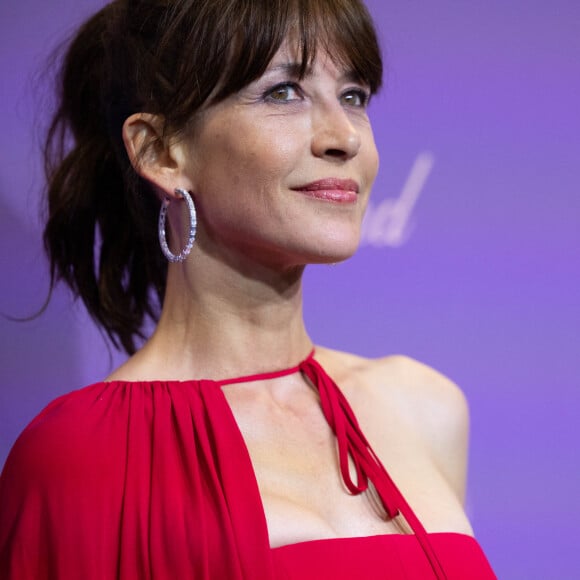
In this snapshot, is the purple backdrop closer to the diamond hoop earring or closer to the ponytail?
the ponytail

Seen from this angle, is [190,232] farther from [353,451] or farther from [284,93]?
[353,451]

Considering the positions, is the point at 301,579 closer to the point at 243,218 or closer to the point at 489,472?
the point at 243,218

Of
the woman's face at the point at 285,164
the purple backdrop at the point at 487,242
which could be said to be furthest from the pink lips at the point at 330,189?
the purple backdrop at the point at 487,242

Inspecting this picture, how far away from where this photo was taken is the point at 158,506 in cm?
127

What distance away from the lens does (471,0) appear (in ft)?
6.64

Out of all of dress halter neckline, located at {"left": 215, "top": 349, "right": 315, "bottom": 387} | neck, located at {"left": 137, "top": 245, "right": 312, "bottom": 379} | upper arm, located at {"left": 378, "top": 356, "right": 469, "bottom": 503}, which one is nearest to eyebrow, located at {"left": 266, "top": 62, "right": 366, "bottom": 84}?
neck, located at {"left": 137, "top": 245, "right": 312, "bottom": 379}

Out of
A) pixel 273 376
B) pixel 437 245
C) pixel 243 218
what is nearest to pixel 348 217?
pixel 243 218

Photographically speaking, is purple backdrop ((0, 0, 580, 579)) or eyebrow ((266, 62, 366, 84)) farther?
purple backdrop ((0, 0, 580, 579))

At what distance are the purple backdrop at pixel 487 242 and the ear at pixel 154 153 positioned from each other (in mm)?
633

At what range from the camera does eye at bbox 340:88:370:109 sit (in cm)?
146

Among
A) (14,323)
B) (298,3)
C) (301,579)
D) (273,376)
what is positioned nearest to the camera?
(301,579)

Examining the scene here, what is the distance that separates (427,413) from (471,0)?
0.82 meters

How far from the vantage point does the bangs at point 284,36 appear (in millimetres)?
1339

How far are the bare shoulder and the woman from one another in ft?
0.04
